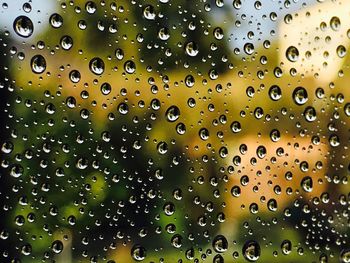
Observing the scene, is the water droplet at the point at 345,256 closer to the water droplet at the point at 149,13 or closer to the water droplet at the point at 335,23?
the water droplet at the point at 335,23

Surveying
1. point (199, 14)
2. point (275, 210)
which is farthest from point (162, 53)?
point (275, 210)

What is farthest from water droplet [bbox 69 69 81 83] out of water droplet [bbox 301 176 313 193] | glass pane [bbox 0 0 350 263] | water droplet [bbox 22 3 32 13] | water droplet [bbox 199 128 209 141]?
water droplet [bbox 301 176 313 193]

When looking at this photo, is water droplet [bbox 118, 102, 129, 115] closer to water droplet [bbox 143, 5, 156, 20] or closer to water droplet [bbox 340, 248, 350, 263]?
water droplet [bbox 143, 5, 156, 20]

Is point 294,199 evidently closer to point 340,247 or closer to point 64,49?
point 340,247

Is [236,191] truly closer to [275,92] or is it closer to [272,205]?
[272,205]

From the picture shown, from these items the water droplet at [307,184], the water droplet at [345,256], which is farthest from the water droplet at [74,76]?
the water droplet at [345,256]

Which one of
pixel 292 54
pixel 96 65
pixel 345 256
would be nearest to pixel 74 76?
pixel 96 65

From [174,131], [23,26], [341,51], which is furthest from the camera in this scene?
[341,51]
